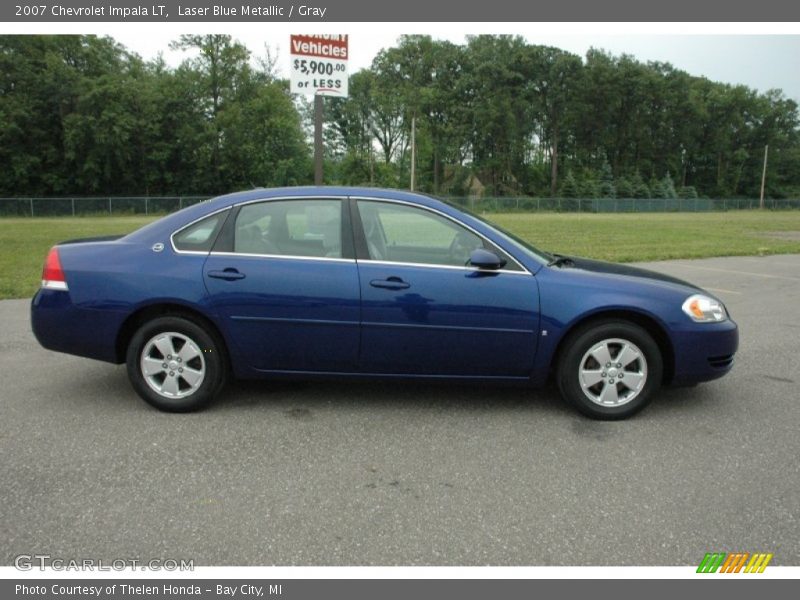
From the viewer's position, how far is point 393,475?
11.3 ft

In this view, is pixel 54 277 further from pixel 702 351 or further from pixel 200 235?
pixel 702 351

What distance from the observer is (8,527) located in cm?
288

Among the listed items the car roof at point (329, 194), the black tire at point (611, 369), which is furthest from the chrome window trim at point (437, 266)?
the black tire at point (611, 369)

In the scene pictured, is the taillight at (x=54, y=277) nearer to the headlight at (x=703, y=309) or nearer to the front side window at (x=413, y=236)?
the front side window at (x=413, y=236)

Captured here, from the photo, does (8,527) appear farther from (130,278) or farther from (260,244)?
(260,244)

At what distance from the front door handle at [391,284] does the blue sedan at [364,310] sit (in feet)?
0.04

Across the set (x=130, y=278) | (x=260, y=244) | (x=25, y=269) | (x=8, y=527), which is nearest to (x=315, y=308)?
(x=260, y=244)

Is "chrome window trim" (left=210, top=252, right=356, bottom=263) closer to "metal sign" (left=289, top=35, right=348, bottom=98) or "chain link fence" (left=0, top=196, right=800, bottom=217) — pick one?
"metal sign" (left=289, top=35, right=348, bottom=98)

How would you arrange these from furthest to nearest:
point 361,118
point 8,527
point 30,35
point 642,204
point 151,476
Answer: point 361,118 < point 642,204 < point 30,35 < point 151,476 < point 8,527

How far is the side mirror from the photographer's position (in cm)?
418

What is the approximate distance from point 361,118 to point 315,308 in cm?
7819

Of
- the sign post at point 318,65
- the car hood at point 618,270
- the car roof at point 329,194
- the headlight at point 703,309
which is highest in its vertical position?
the sign post at point 318,65

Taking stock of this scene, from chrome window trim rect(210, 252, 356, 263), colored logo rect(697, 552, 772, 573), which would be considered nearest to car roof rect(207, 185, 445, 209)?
chrome window trim rect(210, 252, 356, 263)

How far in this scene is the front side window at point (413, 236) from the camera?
4355 mm
